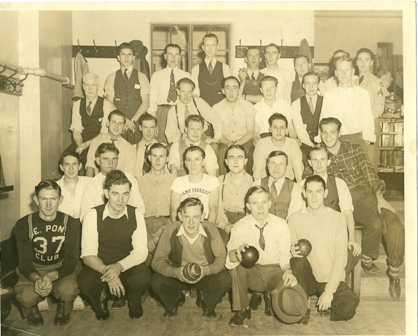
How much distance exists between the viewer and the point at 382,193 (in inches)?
109

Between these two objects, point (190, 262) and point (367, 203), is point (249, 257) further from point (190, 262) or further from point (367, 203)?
point (367, 203)

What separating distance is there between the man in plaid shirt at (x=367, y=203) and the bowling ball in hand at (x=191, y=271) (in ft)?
2.84

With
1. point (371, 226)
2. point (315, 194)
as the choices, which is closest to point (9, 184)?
point (315, 194)

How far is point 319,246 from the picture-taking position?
8.71 feet

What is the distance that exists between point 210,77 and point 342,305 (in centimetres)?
164

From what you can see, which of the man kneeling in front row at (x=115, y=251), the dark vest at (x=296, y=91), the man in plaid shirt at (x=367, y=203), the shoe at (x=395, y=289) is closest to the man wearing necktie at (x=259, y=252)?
the man in plaid shirt at (x=367, y=203)

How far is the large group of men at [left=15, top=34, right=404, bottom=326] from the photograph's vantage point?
8.46 ft

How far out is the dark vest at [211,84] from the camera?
311cm

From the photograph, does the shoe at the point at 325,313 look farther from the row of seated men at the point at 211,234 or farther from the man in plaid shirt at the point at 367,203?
the man in plaid shirt at the point at 367,203

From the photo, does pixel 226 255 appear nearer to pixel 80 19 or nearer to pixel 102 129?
pixel 102 129

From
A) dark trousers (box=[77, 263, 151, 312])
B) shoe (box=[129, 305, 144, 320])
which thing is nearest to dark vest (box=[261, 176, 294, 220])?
dark trousers (box=[77, 263, 151, 312])

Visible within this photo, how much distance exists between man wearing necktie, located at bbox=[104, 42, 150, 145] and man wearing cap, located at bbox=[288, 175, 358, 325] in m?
1.18

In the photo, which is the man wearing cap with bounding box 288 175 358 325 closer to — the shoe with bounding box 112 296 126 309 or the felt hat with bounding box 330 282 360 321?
the felt hat with bounding box 330 282 360 321

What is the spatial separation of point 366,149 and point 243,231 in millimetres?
950
